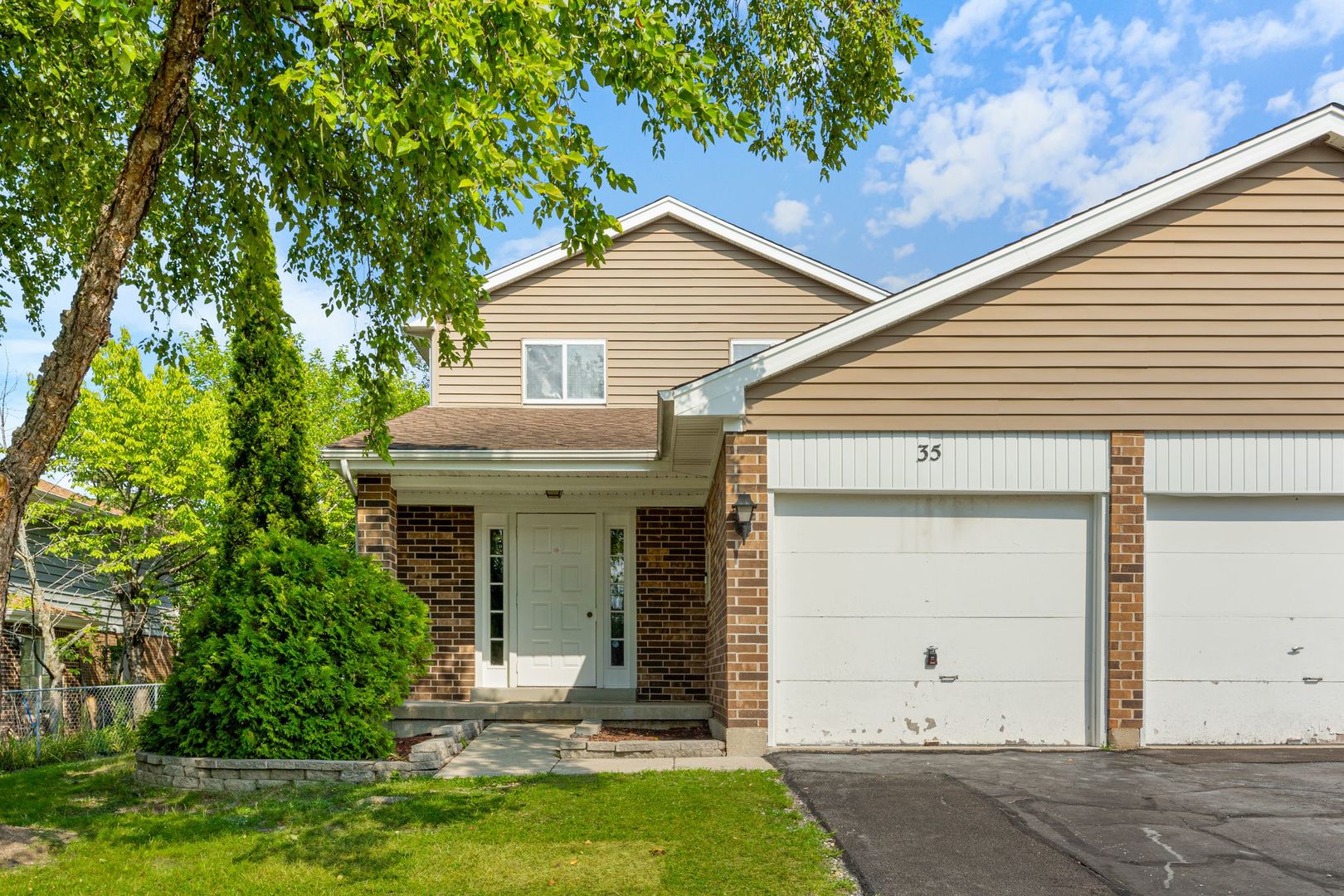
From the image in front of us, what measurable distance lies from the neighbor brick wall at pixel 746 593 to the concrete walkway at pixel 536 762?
475 millimetres

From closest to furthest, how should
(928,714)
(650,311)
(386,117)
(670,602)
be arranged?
1. (386,117)
2. (928,714)
3. (670,602)
4. (650,311)

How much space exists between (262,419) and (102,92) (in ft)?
21.9

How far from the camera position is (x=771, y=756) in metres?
8.41

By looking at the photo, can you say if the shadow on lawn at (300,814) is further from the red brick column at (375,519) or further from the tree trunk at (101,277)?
the red brick column at (375,519)

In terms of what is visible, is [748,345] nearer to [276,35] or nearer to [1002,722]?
[1002,722]

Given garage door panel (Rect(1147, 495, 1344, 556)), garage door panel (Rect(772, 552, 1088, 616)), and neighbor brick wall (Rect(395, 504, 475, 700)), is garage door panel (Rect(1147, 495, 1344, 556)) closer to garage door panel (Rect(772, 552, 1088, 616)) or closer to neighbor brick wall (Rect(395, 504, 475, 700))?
garage door panel (Rect(772, 552, 1088, 616))

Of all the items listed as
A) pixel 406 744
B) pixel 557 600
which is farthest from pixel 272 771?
pixel 557 600

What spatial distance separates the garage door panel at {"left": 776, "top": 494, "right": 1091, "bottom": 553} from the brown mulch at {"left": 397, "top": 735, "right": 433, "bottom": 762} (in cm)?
388

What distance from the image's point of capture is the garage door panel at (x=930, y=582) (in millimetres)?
8828

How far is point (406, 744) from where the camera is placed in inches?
396

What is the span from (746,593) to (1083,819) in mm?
3294

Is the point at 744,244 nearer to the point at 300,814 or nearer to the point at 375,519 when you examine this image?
the point at 375,519

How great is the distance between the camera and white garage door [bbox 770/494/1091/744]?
877 cm

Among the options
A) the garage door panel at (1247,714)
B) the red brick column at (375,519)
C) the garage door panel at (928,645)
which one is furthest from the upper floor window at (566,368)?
the garage door panel at (1247,714)
